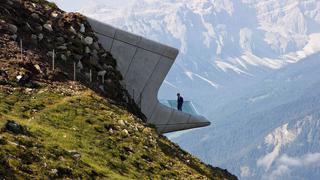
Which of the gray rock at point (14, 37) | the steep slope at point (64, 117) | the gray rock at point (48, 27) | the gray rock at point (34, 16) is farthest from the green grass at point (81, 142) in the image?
the gray rock at point (34, 16)

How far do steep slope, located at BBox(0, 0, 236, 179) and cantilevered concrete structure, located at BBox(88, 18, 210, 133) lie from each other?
3617 mm

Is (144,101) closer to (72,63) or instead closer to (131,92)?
(131,92)

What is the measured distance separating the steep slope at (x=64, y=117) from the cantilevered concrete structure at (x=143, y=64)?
3.62 m

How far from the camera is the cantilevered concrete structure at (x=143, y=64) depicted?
4328 centimetres

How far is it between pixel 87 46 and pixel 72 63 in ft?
9.52

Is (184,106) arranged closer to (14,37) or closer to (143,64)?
(143,64)

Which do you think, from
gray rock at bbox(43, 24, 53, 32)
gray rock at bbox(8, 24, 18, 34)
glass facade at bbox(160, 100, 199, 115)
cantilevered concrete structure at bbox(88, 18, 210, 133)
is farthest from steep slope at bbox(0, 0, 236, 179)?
glass facade at bbox(160, 100, 199, 115)

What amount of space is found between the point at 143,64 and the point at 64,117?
1946cm

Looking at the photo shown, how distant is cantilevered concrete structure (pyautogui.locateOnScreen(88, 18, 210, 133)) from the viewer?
43281 millimetres

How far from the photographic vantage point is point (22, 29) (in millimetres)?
35281

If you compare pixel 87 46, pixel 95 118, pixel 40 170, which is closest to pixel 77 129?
pixel 95 118

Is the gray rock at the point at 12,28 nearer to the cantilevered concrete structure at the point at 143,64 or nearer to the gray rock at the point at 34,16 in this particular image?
the gray rock at the point at 34,16

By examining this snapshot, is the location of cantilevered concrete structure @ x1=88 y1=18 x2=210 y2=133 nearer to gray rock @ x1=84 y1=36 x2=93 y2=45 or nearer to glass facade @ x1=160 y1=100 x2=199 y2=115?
glass facade @ x1=160 y1=100 x2=199 y2=115

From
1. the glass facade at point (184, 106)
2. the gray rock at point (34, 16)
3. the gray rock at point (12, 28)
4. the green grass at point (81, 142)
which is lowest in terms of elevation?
the glass facade at point (184, 106)
